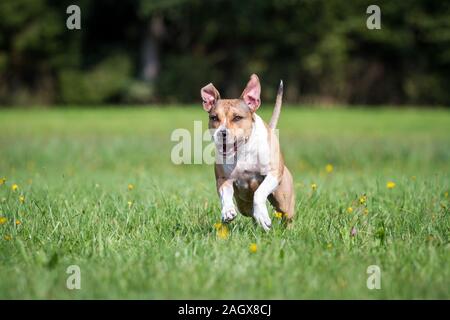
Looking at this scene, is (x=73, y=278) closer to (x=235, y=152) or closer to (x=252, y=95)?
(x=235, y=152)

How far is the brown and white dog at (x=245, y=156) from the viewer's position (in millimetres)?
5586

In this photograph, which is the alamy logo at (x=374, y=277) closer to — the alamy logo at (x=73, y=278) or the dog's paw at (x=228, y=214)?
the dog's paw at (x=228, y=214)

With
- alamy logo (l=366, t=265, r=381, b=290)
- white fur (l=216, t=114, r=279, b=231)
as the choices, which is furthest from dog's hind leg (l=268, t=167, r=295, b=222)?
alamy logo (l=366, t=265, r=381, b=290)

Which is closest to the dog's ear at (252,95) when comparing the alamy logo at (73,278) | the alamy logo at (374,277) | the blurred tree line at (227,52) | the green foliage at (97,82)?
the alamy logo at (374,277)

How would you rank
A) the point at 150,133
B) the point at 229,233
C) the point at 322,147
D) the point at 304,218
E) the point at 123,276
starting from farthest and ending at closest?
the point at 150,133, the point at 322,147, the point at 304,218, the point at 229,233, the point at 123,276

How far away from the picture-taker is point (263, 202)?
220 inches

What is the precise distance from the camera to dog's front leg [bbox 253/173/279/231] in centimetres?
557

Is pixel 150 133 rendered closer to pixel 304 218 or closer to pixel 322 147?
pixel 322 147

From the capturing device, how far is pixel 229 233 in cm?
567

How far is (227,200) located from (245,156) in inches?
16.4

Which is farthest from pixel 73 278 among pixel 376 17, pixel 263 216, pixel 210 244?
pixel 376 17

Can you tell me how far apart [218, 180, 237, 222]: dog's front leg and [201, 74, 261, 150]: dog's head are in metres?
0.36

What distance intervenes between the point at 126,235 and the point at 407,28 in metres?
31.0
